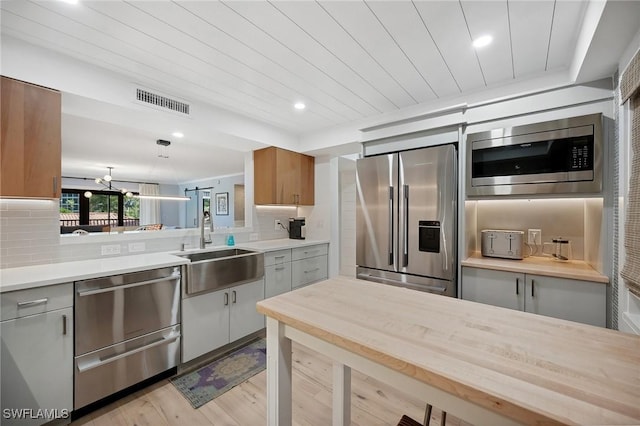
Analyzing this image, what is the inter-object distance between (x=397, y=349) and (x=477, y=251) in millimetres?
2211

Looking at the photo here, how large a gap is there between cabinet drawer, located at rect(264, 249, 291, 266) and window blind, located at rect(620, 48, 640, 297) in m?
2.75

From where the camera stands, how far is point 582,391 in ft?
2.04

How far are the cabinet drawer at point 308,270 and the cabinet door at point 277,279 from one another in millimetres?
102

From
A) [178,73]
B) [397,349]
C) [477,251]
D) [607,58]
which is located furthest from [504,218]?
[178,73]

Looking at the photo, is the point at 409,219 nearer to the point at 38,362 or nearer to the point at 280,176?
the point at 280,176

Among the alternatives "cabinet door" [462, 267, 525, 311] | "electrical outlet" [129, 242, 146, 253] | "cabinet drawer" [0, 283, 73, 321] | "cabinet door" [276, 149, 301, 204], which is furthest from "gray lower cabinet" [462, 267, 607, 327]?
"electrical outlet" [129, 242, 146, 253]

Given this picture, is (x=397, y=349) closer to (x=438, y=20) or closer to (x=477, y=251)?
(x=438, y=20)

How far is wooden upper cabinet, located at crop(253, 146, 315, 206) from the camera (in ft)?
11.3

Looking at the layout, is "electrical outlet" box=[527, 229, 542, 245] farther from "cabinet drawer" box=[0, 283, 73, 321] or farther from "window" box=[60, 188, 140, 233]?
"window" box=[60, 188, 140, 233]

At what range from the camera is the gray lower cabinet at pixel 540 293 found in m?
1.69

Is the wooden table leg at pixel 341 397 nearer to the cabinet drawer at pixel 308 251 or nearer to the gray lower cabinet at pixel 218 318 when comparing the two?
the gray lower cabinet at pixel 218 318

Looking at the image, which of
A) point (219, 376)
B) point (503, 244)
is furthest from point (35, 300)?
point (503, 244)

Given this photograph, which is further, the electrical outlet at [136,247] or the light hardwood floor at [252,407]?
the electrical outlet at [136,247]

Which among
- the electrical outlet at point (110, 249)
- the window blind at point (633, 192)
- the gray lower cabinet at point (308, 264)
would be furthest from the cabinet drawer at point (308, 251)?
the window blind at point (633, 192)
